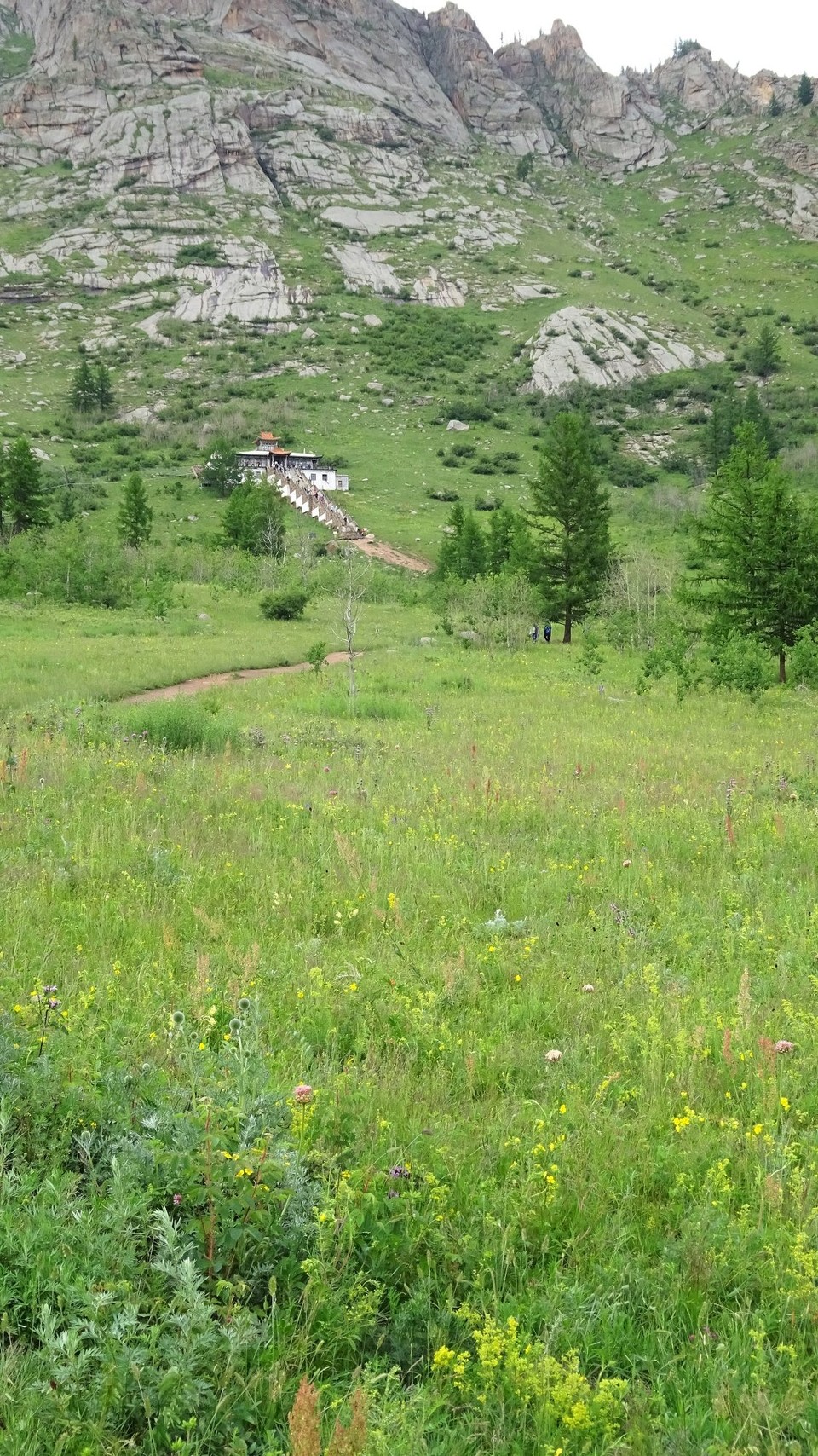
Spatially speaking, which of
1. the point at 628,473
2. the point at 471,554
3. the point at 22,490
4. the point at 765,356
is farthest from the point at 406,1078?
the point at 765,356

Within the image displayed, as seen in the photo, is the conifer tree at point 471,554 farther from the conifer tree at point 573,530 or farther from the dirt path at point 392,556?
the conifer tree at point 573,530

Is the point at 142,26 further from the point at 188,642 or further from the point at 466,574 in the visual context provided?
the point at 188,642

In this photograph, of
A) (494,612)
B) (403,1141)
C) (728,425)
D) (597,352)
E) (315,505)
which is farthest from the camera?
(597,352)

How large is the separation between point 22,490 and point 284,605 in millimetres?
22405

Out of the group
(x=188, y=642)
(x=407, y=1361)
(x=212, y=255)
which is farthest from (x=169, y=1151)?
(x=212, y=255)

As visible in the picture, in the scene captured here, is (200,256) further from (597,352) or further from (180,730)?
(180,730)

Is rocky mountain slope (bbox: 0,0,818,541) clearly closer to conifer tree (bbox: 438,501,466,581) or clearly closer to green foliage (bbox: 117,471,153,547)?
green foliage (bbox: 117,471,153,547)

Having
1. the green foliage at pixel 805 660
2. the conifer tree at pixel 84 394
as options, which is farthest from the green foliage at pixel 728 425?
the conifer tree at pixel 84 394

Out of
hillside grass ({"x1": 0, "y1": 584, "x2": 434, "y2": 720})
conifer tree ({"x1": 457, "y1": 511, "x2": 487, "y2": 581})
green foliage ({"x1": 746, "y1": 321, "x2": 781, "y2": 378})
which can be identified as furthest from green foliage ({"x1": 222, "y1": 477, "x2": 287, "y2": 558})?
green foliage ({"x1": 746, "y1": 321, "x2": 781, "y2": 378})

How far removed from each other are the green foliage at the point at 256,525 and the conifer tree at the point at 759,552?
1433 inches

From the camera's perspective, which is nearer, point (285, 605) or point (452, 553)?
point (285, 605)

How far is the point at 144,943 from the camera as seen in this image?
14.8 feet

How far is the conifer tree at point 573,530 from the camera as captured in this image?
34.5 metres

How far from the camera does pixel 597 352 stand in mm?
111875
